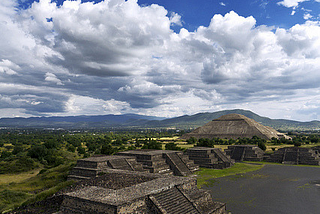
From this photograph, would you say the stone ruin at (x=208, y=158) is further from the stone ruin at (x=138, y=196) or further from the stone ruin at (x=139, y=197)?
the stone ruin at (x=139, y=197)

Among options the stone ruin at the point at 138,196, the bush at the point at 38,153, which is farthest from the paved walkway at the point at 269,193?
the bush at the point at 38,153

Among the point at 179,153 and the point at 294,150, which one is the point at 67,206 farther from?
the point at 294,150

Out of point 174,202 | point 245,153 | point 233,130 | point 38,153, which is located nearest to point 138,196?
point 174,202

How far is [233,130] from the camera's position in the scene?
125625 mm

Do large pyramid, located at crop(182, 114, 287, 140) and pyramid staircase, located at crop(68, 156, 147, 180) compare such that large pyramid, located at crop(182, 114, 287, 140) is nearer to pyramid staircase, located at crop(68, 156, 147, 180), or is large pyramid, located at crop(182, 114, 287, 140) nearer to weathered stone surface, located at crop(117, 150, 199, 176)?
weathered stone surface, located at crop(117, 150, 199, 176)

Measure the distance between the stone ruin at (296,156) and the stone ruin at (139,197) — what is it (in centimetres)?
4279

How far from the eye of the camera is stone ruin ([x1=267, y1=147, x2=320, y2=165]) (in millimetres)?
52406

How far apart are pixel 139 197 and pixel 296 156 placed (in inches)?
2072

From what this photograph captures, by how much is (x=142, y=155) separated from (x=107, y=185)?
670 inches

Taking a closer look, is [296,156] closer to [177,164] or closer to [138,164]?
[177,164]

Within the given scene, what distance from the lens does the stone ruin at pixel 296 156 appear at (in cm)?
5241

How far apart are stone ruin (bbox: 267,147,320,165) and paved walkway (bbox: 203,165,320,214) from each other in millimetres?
15622

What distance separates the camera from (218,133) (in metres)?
126

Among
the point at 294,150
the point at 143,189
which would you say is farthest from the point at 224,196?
the point at 294,150
